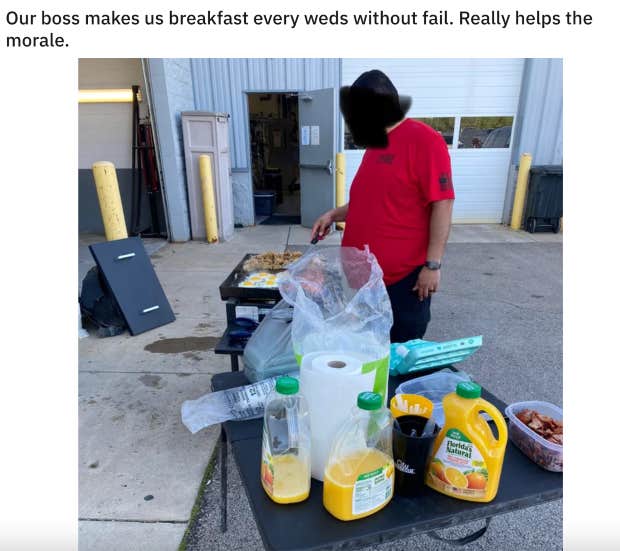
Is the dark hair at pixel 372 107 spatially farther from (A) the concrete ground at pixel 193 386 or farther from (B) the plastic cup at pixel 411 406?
(A) the concrete ground at pixel 193 386

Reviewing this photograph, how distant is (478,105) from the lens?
6684mm

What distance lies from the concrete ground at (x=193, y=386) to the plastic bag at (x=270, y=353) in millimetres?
739

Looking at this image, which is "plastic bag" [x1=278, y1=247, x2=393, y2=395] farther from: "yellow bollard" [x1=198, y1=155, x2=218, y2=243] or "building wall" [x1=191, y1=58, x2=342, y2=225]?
"building wall" [x1=191, y1=58, x2=342, y2=225]

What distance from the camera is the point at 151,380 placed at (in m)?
2.69

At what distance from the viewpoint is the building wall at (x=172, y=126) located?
5367 mm

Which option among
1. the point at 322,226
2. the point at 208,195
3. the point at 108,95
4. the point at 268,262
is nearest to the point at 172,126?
the point at 208,195

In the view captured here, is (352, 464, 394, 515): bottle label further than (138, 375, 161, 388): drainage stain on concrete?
No

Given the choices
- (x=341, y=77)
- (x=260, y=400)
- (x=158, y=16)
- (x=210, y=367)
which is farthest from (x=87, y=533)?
(x=341, y=77)

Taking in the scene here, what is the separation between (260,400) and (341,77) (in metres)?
6.29

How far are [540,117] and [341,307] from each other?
688 centimetres

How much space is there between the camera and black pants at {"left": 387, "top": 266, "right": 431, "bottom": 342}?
1.96 metres

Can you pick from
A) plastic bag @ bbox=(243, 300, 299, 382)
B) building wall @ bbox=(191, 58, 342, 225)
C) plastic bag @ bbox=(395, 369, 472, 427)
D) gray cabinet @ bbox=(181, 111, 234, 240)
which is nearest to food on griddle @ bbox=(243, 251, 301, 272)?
plastic bag @ bbox=(243, 300, 299, 382)

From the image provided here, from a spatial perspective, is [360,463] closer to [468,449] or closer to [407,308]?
[468,449]

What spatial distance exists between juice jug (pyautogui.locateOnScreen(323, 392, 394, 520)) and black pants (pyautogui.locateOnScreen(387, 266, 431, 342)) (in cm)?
110
